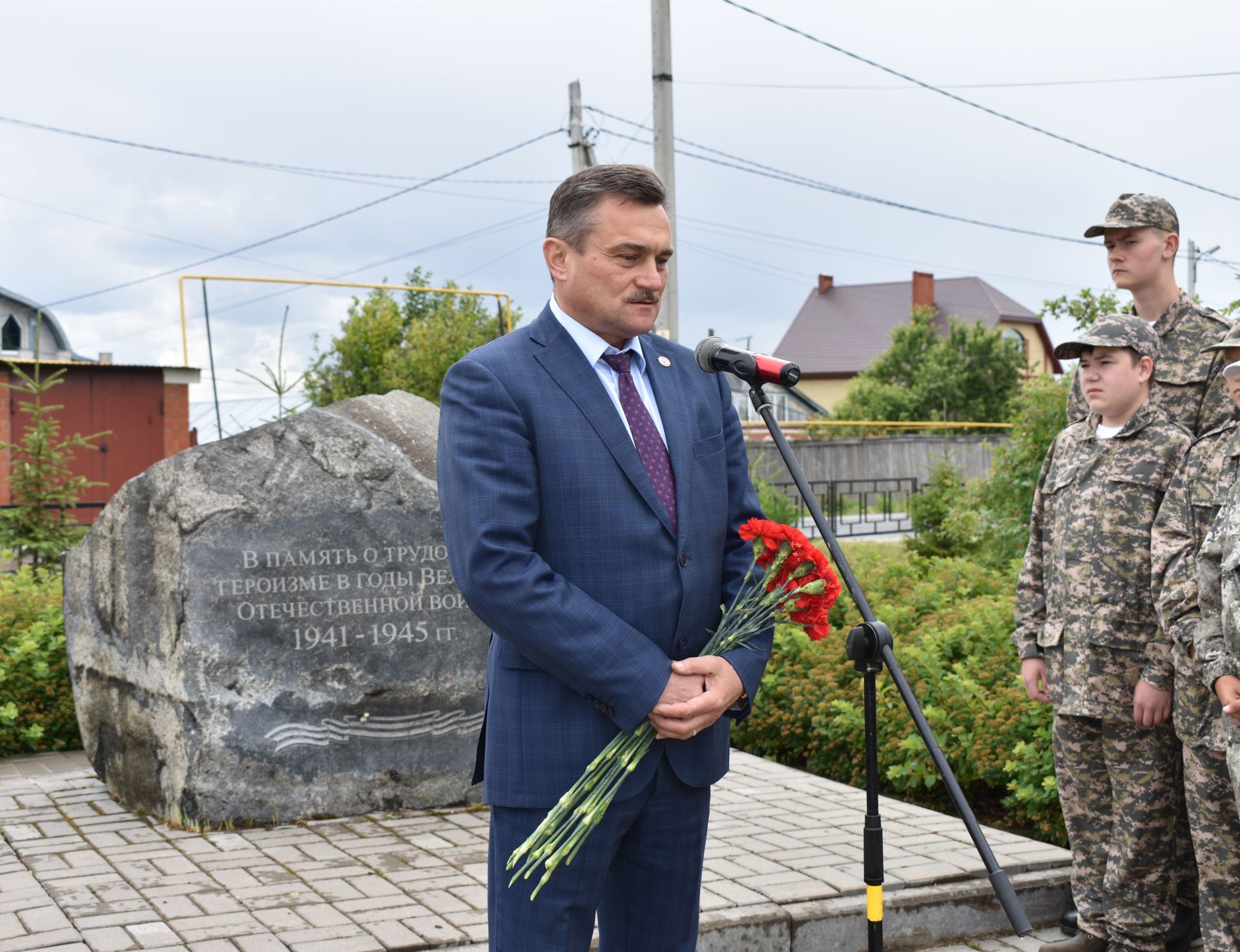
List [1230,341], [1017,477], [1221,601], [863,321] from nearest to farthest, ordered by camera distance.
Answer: [1221,601], [1230,341], [1017,477], [863,321]

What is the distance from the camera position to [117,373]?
62.3 feet

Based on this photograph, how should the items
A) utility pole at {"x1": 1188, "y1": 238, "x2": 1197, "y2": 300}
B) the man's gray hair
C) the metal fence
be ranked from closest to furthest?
the man's gray hair, the metal fence, utility pole at {"x1": 1188, "y1": 238, "x2": 1197, "y2": 300}

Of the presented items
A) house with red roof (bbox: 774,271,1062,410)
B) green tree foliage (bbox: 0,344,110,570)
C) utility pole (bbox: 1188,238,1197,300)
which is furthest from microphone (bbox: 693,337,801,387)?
house with red roof (bbox: 774,271,1062,410)

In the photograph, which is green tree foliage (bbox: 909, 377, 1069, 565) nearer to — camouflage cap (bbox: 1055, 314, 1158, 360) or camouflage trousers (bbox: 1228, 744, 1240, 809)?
camouflage cap (bbox: 1055, 314, 1158, 360)

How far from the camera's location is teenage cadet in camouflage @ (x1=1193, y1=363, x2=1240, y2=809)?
3248mm

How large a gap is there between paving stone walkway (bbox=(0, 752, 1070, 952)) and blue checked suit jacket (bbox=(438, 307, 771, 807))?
62.6 inches

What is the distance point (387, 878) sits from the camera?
459 cm

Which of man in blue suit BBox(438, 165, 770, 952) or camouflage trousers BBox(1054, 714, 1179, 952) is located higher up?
man in blue suit BBox(438, 165, 770, 952)

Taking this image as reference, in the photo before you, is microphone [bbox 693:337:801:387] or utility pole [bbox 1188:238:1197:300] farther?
utility pole [bbox 1188:238:1197:300]

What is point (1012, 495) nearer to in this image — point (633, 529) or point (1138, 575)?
point (1138, 575)

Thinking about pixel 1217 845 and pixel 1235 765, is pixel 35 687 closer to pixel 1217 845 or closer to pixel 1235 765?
pixel 1217 845

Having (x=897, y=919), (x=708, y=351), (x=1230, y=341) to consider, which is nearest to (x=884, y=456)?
(x=897, y=919)

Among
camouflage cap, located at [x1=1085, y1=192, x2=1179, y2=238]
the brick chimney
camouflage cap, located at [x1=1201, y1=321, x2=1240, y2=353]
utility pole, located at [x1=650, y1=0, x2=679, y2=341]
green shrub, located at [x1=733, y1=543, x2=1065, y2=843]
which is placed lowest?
green shrub, located at [x1=733, y1=543, x2=1065, y2=843]

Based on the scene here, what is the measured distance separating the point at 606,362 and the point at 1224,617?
179cm
